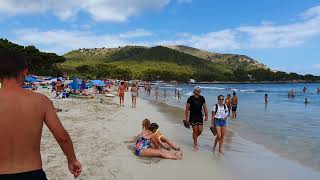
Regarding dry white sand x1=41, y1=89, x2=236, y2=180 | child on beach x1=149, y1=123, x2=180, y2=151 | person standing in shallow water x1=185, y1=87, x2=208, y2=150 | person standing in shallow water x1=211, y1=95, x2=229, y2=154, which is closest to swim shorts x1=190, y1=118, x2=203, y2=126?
person standing in shallow water x1=185, y1=87, x2=208, y2=150

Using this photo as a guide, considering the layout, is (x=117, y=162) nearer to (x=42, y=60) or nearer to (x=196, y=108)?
(x=196, y=108)

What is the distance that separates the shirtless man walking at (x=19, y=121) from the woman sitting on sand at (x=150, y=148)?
607 cm

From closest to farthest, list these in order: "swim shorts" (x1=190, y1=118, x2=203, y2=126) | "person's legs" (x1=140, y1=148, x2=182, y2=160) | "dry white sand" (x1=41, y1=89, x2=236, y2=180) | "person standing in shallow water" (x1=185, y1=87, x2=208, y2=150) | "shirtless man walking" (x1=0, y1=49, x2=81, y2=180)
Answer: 1. "shirtless man walking" (x1=0, y1=49, x2=81, y2=180)
2. "dry white sand" (x1=41, y1=89, x2=236, y2=180)
3. "person's legs" (x1=140, y1=148, x2=182, y2=160)
4. "person standing in shallow water" (x1=185, y1=87, x2=208, y2=150)
5. "swim shorts" (x1=190, y1=118, x2=203, y2=126)

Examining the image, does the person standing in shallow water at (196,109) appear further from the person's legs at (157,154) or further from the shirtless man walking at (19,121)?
the shirtless man walking at (19,121)

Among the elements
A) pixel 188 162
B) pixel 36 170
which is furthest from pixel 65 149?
pixel 188 162

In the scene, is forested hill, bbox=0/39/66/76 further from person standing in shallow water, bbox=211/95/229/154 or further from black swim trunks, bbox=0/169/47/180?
black swim trunks, bbox=0/169/47/180

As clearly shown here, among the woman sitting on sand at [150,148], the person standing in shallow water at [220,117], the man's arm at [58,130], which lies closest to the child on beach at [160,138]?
the woman sitting on sand at [150,148]

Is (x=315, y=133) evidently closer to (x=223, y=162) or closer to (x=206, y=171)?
(x=223, y=162)

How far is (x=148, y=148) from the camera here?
9047 millimetres

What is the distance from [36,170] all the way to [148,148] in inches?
248

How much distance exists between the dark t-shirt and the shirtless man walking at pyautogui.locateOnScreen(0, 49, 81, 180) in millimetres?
7592

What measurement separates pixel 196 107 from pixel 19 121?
7.85 meters

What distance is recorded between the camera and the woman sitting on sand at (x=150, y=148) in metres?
8.89

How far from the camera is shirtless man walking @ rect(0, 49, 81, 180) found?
271cm
